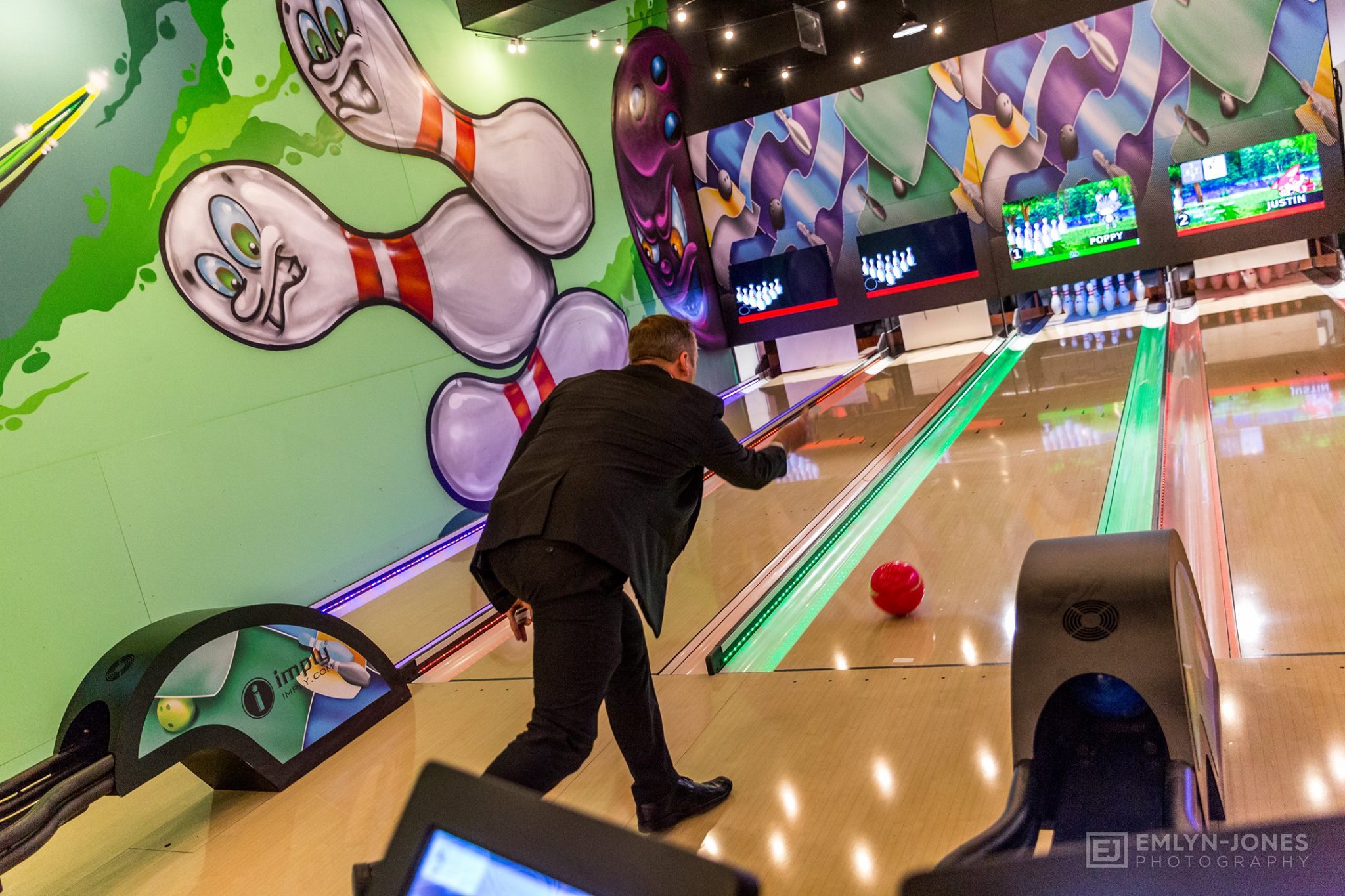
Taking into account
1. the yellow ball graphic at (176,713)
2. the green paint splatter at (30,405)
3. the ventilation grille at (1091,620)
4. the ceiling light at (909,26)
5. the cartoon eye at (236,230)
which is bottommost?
the yellow ball graphic at (176,713)

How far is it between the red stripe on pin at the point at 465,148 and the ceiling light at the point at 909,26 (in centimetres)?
342

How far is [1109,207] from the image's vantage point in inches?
307

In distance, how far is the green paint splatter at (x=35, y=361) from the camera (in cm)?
396

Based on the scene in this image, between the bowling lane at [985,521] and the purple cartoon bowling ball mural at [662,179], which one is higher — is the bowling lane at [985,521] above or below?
below

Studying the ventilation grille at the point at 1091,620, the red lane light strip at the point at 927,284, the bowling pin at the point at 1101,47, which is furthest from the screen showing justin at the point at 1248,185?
the ventilation grille at the point at 1091,620

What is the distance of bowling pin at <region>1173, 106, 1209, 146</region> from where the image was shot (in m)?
7.43

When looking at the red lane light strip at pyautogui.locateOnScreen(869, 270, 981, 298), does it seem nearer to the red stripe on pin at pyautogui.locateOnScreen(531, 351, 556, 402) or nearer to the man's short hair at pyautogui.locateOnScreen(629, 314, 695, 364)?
the red stripe on pin at pyautogui.locateOnScreen(531, 351, 556, 402)

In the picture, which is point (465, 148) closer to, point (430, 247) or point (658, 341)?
point (430, 247)

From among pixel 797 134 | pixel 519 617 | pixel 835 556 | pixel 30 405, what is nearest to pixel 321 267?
pixel 30 405

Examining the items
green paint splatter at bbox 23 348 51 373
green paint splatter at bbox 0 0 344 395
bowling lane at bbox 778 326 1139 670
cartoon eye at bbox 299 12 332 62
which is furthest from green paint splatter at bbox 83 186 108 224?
bowling lane at bbox 778 326 1139 670

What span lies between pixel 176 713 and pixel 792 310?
22.3ft

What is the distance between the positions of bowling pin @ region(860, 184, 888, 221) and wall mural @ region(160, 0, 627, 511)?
2.36m

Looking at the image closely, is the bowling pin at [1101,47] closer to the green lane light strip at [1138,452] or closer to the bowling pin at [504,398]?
the green lane light strip at [1138,452]

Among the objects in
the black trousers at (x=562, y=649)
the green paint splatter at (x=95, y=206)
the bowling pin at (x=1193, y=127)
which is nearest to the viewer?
the black trousers at (x=562, y=649)
